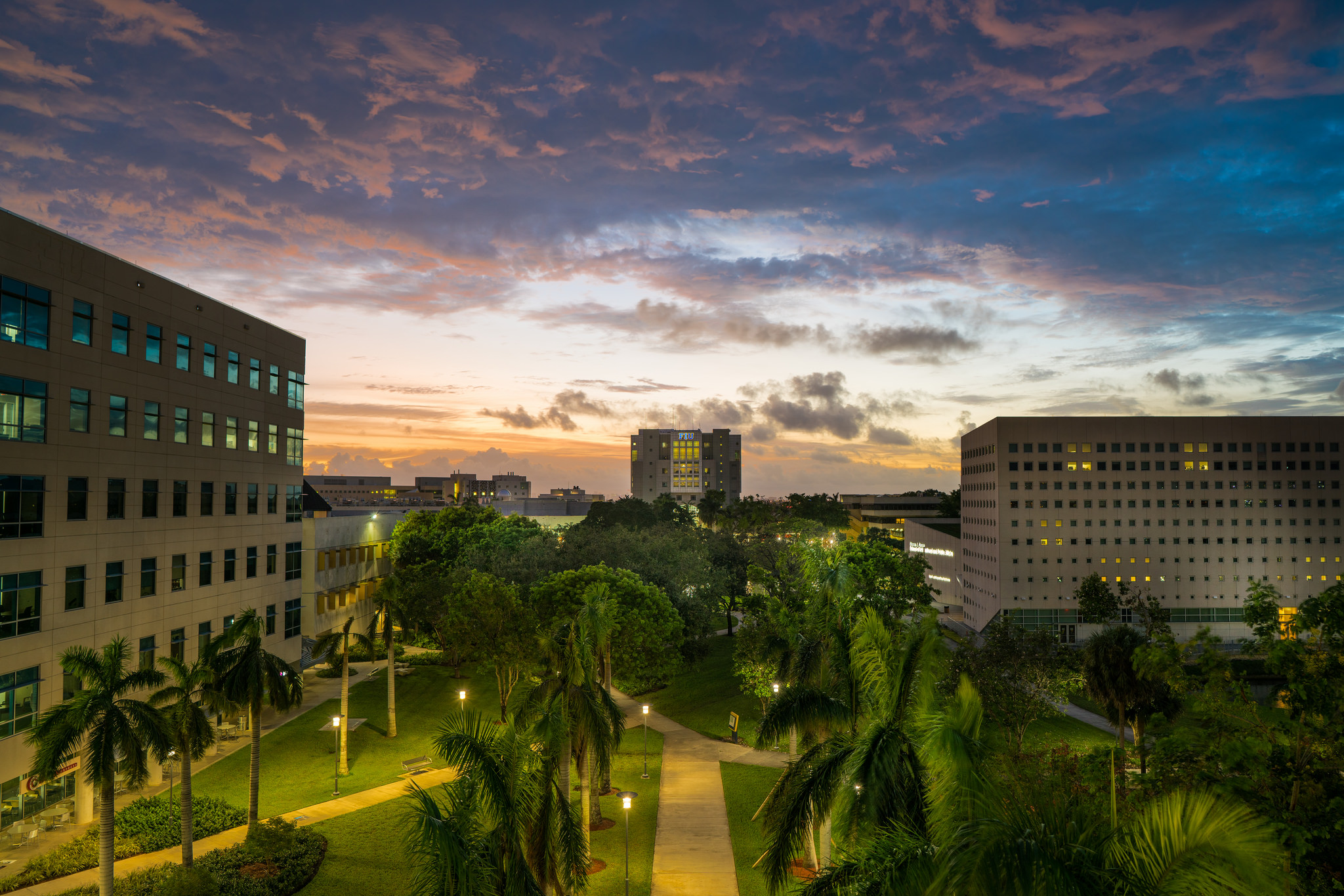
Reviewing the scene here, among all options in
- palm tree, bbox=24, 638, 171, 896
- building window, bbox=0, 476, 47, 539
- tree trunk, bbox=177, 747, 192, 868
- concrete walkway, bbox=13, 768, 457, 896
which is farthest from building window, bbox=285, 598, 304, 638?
palm tree, bbox=24, 638, 171, 896

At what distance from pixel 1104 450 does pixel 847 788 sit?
8688 centimetres

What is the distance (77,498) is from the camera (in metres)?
28.6

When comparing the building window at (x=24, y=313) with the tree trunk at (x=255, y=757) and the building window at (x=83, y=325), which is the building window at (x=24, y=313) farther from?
the tree trunk at (x=255, y=757)

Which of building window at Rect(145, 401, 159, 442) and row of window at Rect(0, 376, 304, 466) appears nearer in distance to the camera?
row of window at Rect(0, 376, 304, 466)

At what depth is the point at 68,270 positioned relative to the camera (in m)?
28.2

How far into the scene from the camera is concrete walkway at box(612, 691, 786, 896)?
22797 millimetres

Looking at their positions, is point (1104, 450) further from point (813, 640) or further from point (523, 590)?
point (813, 640)

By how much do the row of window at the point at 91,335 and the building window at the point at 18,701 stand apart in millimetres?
11424

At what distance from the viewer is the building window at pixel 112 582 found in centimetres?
3003

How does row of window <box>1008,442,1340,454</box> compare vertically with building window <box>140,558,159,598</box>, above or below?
above

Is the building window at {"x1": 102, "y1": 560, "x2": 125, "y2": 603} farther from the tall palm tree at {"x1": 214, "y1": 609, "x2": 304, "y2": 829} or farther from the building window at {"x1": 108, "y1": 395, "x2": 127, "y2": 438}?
the tall palm tree at {"x1": 214, "y1": 609, "x2": 304, "y2": 829}

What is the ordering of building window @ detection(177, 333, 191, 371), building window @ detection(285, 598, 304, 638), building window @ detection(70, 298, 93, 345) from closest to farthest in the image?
1. building window @ detection(70, 298, 93, 345)
2. building window @ detection(177, 333, 191, 371)
3. building window @ detection(285, 598, 304, 638)

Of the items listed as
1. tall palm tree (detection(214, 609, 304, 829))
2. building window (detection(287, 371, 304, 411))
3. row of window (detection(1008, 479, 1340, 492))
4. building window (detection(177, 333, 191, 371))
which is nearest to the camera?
tall palm tree (detection(214, 609, 304, 829))

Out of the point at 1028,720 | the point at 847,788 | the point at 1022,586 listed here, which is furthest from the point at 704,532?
the point at 847,788
